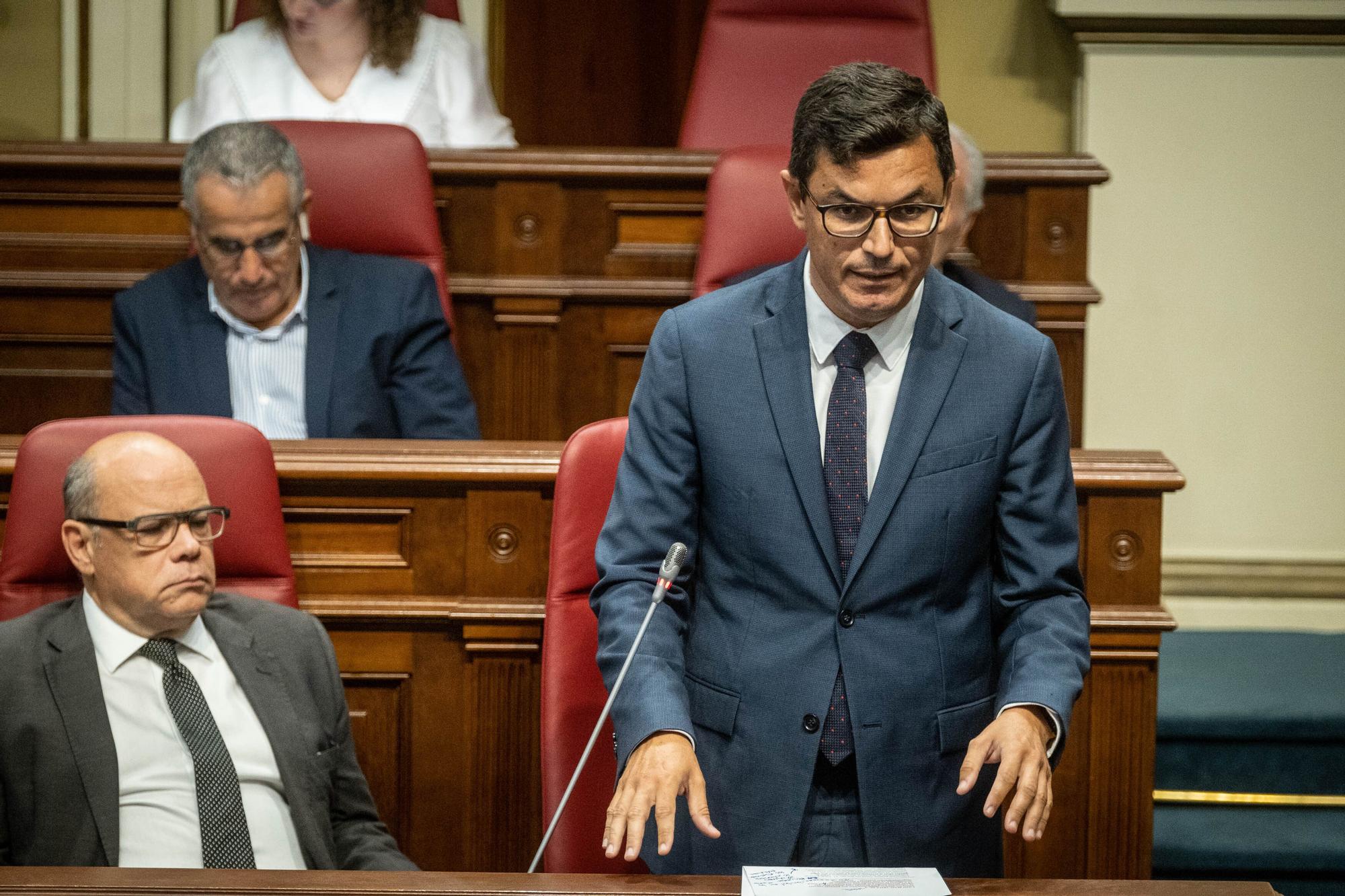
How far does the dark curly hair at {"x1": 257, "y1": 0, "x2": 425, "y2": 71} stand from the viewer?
9.10 ft

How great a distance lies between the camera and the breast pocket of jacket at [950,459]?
120 cm

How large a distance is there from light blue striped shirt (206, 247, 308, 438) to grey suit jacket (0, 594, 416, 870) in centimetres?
65

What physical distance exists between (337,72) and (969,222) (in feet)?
4.00

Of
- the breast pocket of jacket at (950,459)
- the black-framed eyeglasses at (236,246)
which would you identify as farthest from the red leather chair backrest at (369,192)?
the breast pocket of jacket at (950,459)

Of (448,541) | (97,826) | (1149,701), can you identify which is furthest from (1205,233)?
(97,826)

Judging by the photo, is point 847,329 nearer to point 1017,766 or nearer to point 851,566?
point 851,566

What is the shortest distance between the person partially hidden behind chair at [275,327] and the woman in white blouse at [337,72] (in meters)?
0.56

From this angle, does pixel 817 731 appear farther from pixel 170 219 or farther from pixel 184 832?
pixel 170 219

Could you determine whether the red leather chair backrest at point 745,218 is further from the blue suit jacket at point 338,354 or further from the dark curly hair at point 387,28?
the dark curly hair at point 387,28

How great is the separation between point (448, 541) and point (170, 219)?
3.57 feet

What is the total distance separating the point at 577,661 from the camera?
1465 millimetres

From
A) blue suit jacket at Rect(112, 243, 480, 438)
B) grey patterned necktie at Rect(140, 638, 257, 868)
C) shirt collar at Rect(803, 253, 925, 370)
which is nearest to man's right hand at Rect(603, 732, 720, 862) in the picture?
shirt collar at Rect(803, 253, 925, 370)

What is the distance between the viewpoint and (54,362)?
97.8 inches

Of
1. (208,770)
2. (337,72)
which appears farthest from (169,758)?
(337,72)
